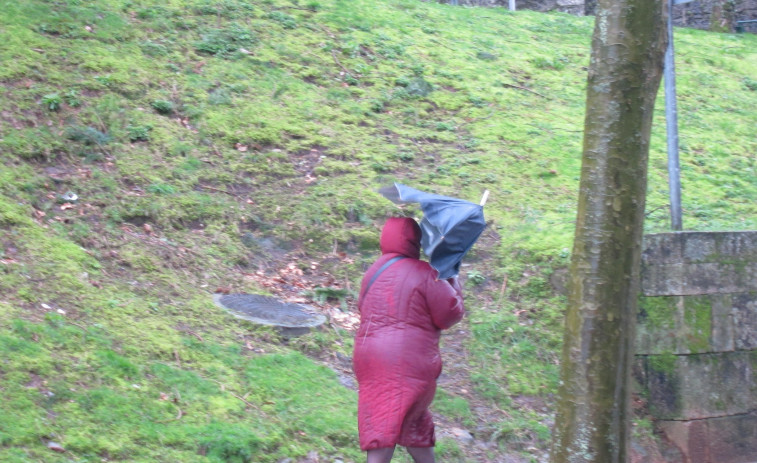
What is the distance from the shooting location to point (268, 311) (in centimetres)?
657

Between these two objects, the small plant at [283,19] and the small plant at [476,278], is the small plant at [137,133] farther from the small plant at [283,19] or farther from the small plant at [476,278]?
the small plant at [283,19]

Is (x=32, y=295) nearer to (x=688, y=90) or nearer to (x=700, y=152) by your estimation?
(x=700, y=152)

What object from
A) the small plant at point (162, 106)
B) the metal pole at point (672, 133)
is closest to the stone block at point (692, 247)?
the metal pole at point (672, 133)

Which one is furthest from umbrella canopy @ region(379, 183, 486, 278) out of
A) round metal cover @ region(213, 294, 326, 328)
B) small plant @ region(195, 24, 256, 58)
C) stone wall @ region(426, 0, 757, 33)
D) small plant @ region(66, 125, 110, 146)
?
stone wall @ region(426, 0, 757, 33)

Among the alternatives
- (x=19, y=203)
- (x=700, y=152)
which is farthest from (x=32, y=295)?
(x=700, y=152)

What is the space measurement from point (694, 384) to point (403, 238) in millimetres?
3471

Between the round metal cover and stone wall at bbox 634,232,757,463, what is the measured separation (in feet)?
9.52

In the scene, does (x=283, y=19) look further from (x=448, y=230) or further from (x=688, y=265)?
(x=448, y=230)

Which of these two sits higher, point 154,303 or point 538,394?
point 154,303

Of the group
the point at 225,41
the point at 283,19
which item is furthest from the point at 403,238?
the point at 283,19

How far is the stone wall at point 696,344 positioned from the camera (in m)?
6.53

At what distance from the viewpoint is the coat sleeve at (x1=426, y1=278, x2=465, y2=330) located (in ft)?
14.4

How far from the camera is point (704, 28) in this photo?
59.4 ft

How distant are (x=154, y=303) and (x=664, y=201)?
5800mm
